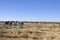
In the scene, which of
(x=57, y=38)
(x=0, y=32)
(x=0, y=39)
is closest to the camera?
(x=0, y=39)

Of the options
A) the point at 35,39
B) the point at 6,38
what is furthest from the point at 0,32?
the point at 35,39

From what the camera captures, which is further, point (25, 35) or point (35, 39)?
point (25, 35)

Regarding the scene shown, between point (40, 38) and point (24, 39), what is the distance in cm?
153

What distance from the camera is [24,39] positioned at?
58.6ft

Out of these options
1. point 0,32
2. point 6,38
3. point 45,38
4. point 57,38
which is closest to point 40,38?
point 45,38

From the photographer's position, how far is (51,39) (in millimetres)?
18141

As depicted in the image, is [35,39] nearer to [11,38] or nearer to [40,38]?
[40,38]

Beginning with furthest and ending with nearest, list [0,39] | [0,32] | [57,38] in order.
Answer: [0,32], [57,38], [0,39]

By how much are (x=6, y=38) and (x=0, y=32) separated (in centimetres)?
283

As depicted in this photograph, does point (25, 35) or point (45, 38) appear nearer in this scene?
point (45, 38)

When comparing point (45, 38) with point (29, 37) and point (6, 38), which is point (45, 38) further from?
point (6, 38)

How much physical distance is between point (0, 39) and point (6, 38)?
60 centimetres

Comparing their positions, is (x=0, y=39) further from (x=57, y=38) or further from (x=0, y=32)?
(x=57, y=38)

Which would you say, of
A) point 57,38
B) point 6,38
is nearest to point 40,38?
point 57,38
